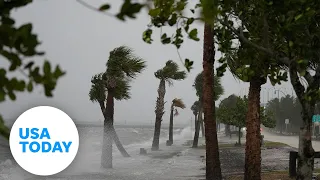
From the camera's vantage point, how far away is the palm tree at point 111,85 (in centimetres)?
2123

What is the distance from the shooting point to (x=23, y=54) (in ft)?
4.46

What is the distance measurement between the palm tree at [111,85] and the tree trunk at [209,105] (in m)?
7.37

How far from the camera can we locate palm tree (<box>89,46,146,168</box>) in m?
21.2

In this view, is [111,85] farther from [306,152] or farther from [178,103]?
[178,103]

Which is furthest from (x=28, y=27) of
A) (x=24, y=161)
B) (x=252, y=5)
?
(x=24, y=161)

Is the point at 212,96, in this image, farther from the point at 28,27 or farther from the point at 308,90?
the point at 28,27

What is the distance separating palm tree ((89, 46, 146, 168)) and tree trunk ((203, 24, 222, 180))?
7370 mm

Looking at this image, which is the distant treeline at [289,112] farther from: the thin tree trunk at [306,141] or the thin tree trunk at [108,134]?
the thin tree trunk at [306,141]

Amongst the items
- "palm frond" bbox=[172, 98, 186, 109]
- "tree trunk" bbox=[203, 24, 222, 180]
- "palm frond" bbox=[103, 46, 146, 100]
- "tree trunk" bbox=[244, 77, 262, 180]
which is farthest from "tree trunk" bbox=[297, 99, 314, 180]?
"palm frond" bbox=[172, 98, 186, 109]

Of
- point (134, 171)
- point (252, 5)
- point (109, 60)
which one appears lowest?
point (134, 171)

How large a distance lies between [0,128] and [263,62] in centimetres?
518

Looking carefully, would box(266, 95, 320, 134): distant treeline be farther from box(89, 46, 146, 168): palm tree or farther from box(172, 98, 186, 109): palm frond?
box(89, 46, 146, 168): palm tree

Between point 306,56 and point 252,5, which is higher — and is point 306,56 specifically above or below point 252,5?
below

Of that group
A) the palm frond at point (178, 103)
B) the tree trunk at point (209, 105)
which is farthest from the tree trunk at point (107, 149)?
the palm frond at point (178, 103)
